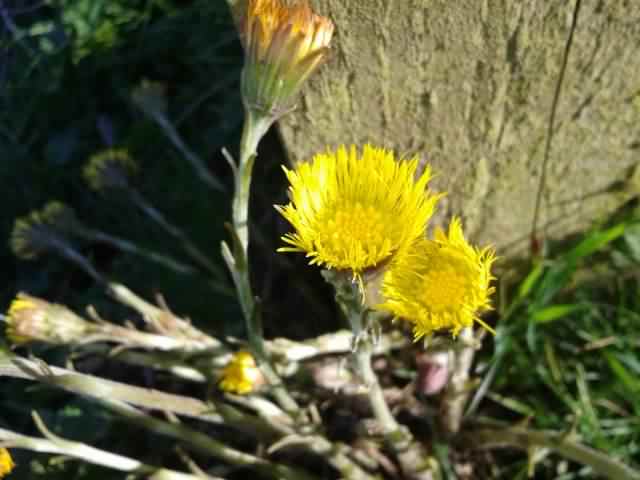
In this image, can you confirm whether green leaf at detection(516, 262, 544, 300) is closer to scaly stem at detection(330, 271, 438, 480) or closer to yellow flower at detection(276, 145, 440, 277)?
scaly stem at detection(330, 271, 438, 480)

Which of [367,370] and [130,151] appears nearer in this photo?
[367,370]

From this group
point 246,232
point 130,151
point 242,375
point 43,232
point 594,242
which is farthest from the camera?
point 130,151

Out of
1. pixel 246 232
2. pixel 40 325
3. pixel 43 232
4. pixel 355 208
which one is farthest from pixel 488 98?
pixel 43 232

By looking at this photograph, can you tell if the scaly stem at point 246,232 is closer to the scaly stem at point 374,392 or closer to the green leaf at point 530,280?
the scaly stem at point 374,392

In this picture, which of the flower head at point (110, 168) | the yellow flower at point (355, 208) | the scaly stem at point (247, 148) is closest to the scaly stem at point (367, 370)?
the yellow flower at point (355, 208)

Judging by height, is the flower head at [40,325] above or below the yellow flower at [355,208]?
below

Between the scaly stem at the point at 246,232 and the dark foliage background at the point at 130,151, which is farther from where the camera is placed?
the dark foliage background at the point at 130,151

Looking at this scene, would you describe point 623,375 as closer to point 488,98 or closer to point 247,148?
point 488,98
